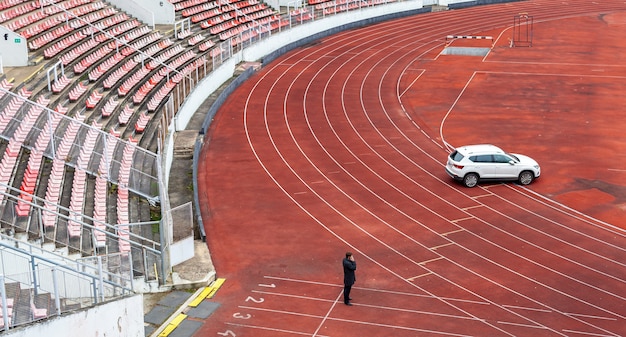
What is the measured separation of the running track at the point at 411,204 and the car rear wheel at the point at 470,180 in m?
0.33

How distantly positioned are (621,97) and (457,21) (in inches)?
974

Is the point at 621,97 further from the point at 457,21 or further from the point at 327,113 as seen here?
the point at 457,21

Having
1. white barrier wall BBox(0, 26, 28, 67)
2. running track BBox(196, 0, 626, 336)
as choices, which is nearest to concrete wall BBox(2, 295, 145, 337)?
running track BBox(196, 0, 626, 336)

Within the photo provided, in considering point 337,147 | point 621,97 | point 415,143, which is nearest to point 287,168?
point 337,147

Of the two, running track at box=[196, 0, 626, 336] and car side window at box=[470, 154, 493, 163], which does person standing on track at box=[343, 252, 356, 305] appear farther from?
car side window at box=[470, 154, 493, 163]

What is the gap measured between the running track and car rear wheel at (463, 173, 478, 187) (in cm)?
33

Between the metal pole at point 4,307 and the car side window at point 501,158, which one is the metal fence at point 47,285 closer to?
the metal pole at point 4,307

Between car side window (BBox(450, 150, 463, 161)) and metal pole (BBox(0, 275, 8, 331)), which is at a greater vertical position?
metal pole (BBox(0, 275, 8, 331))

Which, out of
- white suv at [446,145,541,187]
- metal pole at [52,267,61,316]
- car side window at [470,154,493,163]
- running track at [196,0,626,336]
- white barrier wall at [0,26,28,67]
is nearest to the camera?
metal pole at [52,267,61,316]

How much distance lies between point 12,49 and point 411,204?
17288 millimetres

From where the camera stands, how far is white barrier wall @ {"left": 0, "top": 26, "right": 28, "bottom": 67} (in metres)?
35.0

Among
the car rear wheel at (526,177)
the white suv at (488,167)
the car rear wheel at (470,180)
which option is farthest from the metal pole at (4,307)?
the car rear wheel at (526,177)

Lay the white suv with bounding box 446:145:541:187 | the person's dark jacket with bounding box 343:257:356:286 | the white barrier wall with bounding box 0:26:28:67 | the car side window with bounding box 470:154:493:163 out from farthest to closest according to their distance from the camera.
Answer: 1. the white barrier wall with bounding box 0:26:28:67
2. the car side window with bounding box 470:154:493:163
3. the white suv with bounding box 446:145:541:187
4. the person's dark jacket with bounding box 343:257:356:286

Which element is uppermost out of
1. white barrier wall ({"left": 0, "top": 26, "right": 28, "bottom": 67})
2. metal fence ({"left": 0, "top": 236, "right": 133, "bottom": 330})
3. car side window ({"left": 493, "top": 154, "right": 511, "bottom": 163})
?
white barrier wall ({"left": 0, "top": 26, "right": 28, "bottom": 67})
